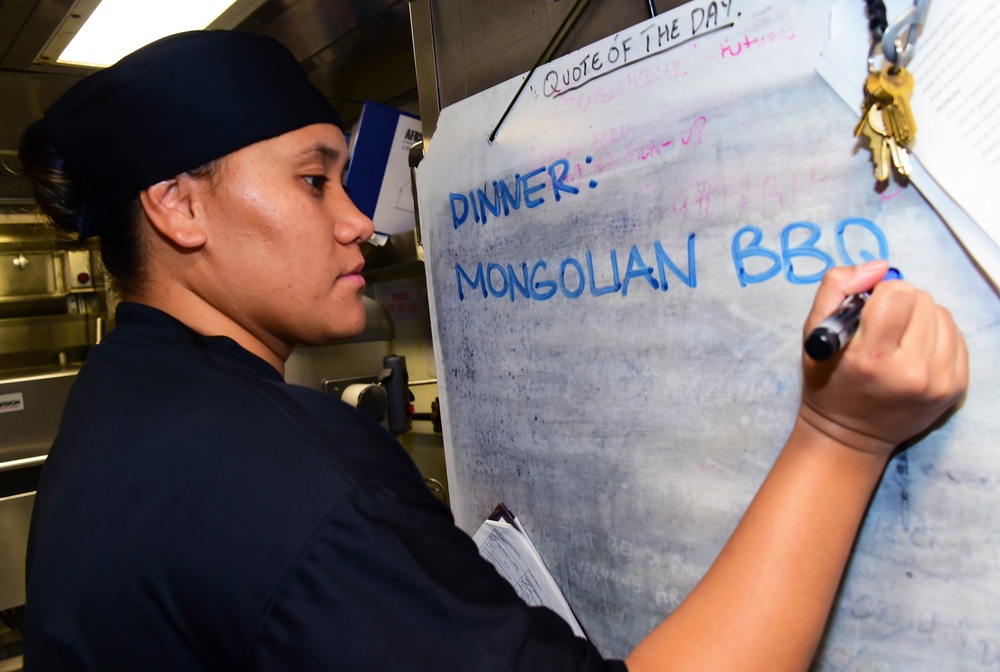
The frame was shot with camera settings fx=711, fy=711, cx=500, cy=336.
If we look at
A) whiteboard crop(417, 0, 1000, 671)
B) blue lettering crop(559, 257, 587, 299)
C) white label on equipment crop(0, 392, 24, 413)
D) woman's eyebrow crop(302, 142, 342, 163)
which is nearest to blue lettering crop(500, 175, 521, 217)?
whiteboard crop(417, 0, 1000, 671)

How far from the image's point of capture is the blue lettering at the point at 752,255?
0.65 meters

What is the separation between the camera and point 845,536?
22.1 inches

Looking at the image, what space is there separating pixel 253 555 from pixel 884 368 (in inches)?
18.3

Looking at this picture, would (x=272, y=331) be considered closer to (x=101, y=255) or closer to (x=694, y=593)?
(x=101, y=255)

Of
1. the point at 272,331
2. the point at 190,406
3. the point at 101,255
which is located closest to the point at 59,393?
the point at 101,255

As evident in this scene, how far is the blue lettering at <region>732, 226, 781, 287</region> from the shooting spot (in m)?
0.65

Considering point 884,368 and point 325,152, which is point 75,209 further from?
point 884,368

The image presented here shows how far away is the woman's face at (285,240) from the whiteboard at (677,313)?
0.70ft

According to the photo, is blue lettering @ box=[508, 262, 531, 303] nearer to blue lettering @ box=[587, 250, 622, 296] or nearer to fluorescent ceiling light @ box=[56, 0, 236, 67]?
blue lettering @ box=[587, 250, 622, 296]

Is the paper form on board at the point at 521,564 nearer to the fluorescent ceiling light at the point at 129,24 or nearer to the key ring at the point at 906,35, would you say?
the key ring at the point at 906,35

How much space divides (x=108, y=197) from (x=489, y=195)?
44cm

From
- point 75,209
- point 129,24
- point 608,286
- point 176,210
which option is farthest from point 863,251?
point 129,24

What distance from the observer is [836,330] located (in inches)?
18.7

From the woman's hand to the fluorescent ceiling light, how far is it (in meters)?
1.18
